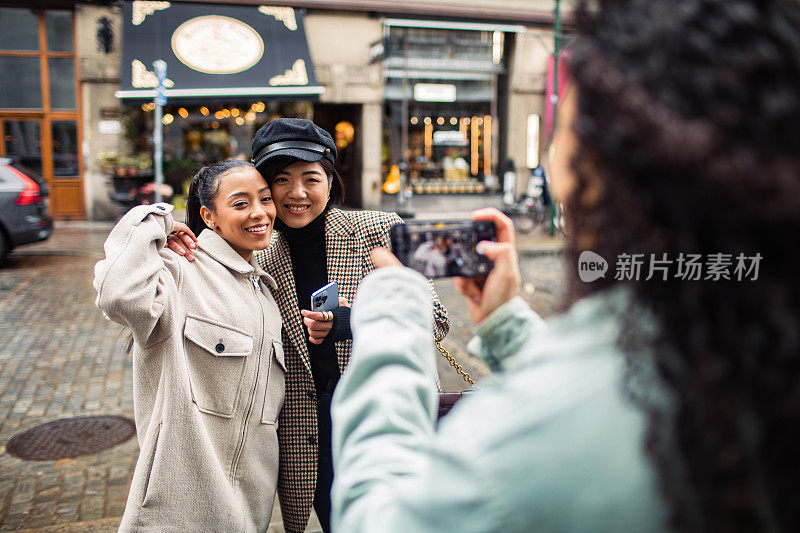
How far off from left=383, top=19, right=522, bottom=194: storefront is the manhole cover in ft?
42.5

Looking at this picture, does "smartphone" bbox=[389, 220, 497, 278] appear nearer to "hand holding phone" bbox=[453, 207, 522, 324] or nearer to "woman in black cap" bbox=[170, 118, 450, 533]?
"hand holding phone" bbox=[453, 207, 522, 324]

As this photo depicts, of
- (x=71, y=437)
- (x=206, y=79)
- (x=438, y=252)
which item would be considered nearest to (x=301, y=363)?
(x=438, y=252)

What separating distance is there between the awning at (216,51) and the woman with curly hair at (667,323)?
14415 millimetres

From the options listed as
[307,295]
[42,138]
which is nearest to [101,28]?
[42,138]

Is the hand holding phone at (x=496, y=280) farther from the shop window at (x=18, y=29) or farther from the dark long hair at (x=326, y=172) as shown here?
the shop window at (x=18, y=29)

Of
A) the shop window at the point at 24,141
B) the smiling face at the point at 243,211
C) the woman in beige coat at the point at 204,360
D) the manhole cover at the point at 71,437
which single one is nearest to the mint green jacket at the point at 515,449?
the woman in beige coat at the point at 204,360

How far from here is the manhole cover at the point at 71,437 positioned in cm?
419

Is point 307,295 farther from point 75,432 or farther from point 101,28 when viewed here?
point 101,28

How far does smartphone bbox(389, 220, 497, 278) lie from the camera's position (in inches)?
48.2

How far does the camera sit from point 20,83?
Answer: 1495cm

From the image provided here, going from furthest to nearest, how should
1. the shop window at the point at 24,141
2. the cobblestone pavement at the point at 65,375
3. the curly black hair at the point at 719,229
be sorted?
the shop window at the point at 24,141 < the cobblestone pavement at the point at 65,375 < the curly black hair at the point at 719,229

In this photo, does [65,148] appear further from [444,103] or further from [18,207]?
[444,103]

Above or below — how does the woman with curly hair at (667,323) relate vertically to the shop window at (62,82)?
below

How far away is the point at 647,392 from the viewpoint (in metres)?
0.72
